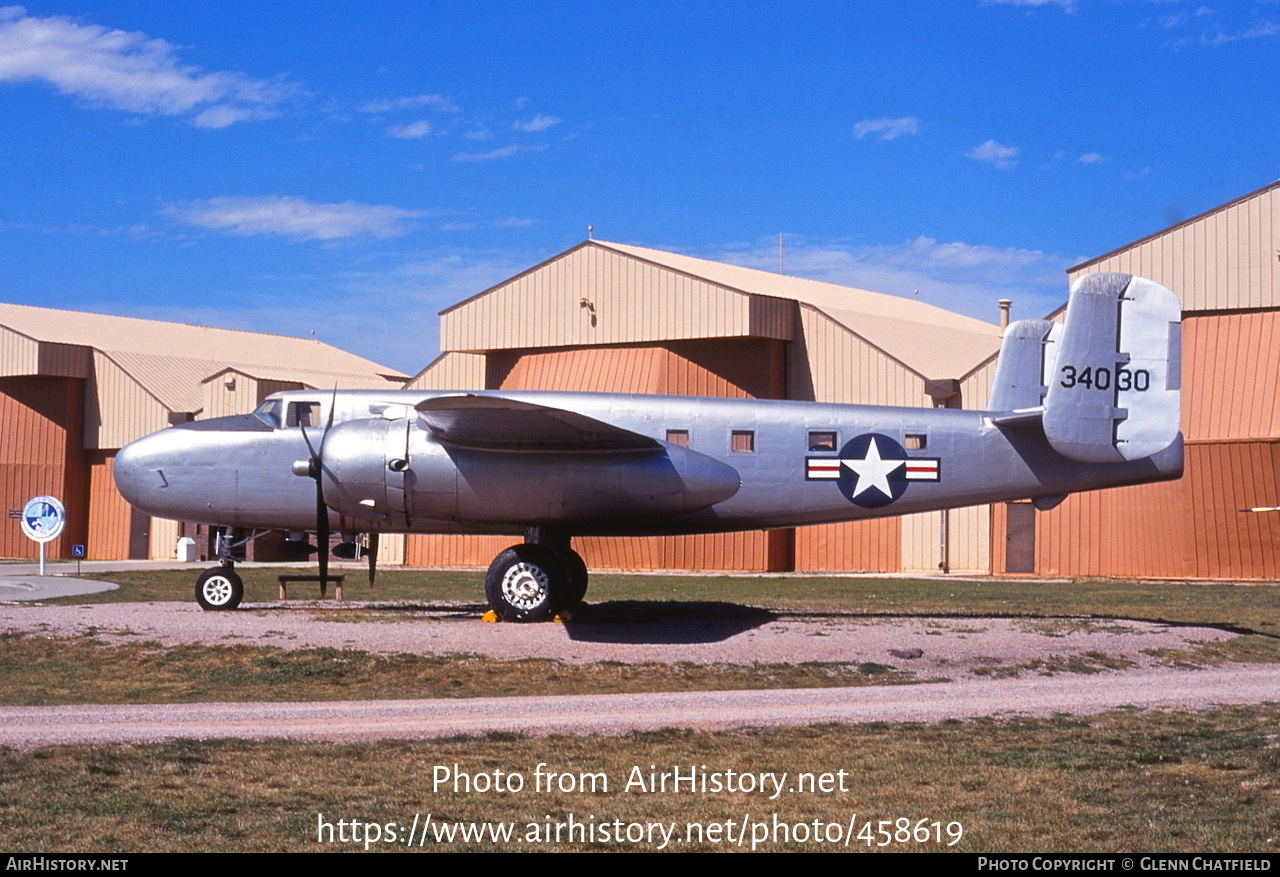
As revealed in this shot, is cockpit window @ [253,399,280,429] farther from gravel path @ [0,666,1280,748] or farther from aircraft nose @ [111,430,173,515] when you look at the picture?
gravel path @ [0,666,1280,748]

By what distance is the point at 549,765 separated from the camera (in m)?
11.9

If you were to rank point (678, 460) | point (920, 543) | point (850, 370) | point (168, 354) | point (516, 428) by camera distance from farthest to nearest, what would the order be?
point (168, 354)
point (850, 370)
point (920, 543)
point (678, 460)
point (516, 428)

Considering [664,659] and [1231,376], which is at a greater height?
[1231,376]

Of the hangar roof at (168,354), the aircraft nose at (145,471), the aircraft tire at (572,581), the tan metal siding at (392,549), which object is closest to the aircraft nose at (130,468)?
the aircraft nose at (145,471)

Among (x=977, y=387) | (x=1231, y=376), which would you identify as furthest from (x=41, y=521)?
(x=1231, y=376)

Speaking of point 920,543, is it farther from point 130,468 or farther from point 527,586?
point 130,468

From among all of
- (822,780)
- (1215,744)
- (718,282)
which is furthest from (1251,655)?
(718,282)

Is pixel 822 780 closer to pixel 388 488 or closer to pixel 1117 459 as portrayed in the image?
pixel 388 488

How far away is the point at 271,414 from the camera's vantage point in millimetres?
23828

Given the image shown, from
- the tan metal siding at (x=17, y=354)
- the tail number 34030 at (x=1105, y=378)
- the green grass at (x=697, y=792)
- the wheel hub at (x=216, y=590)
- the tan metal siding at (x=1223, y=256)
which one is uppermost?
the tan metal siding at (x=1223, y=256)

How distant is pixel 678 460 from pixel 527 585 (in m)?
3.49

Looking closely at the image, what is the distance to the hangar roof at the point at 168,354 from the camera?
2397 inches

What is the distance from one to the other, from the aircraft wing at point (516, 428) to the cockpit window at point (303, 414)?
2.93m

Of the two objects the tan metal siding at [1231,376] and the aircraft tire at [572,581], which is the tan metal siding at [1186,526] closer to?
the tan metal siding at [1231,376]
